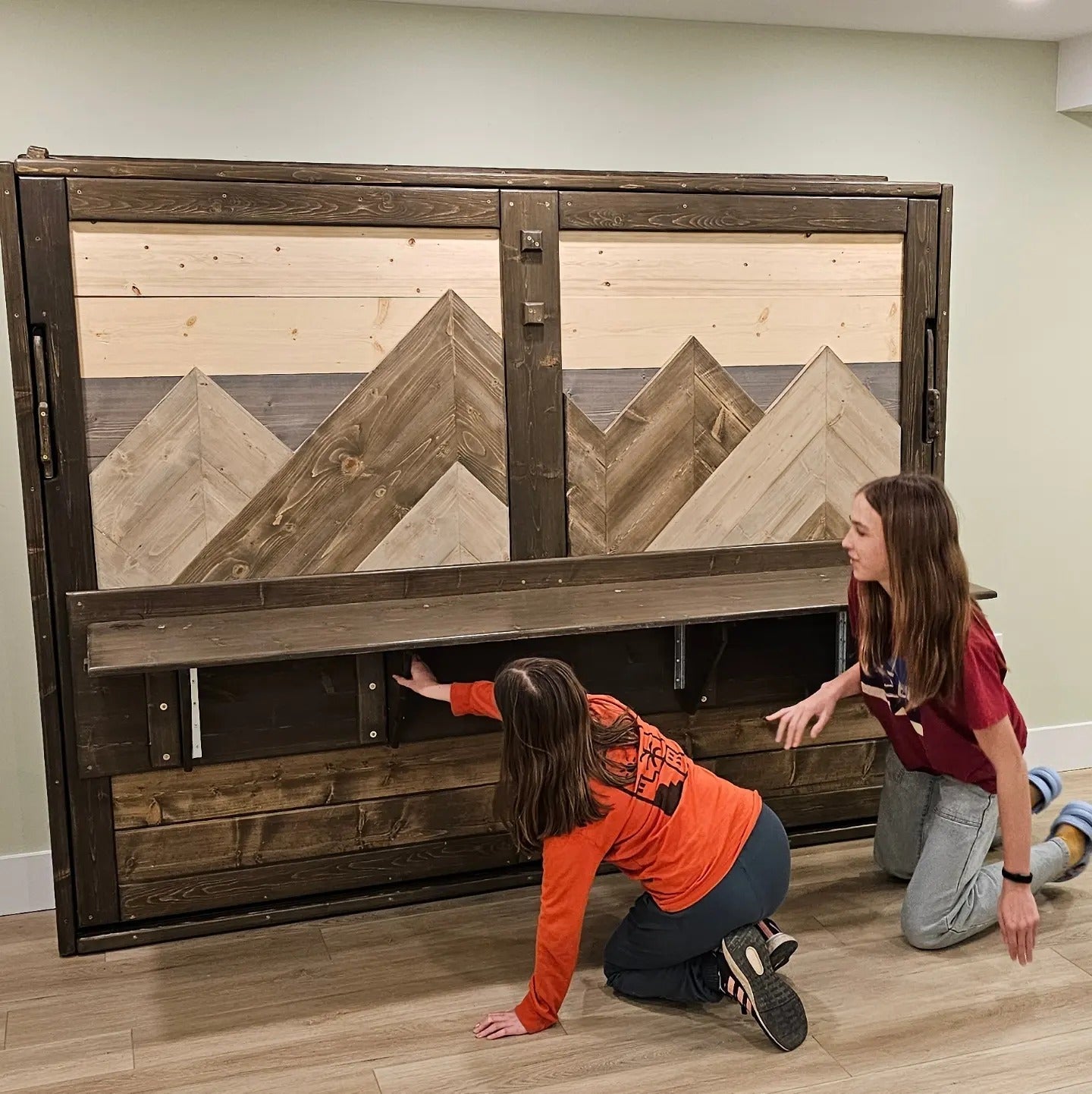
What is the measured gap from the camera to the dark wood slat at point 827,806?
3.20 metres

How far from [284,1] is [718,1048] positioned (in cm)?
259

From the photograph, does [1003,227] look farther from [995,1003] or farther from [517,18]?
[995,1003]

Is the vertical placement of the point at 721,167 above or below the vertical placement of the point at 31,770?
above

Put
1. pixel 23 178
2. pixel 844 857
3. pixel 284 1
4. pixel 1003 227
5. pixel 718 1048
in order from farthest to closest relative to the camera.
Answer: pixel 1003 227
pixel 844 857
pixel 284 1
pixel 23 178
pixel 718 1048

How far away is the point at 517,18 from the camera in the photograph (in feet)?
9.99

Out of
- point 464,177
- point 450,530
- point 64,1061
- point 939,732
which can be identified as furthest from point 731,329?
point 64,1061

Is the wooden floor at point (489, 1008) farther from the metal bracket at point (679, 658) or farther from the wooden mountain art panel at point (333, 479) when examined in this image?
the wooden mountain art panel at point (333, 479)

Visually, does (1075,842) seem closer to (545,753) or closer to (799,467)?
(799,467)

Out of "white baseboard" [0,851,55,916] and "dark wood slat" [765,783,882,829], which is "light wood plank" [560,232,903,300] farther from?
"white baseboard" [0,851,55,916]

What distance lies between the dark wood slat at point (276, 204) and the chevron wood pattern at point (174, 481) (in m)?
0.37

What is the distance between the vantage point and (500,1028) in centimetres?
229

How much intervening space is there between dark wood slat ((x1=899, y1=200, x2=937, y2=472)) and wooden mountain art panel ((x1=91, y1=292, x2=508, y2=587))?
117 centimetres

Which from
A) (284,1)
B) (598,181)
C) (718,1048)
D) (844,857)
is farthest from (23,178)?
(844,857)

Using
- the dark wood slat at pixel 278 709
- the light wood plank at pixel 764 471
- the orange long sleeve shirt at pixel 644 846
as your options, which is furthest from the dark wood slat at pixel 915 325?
the dark wood slat at pixel 278 709
